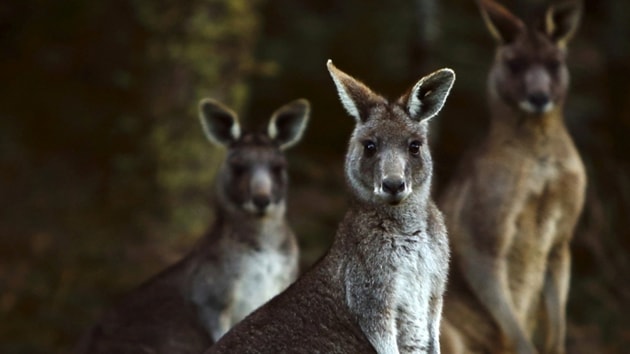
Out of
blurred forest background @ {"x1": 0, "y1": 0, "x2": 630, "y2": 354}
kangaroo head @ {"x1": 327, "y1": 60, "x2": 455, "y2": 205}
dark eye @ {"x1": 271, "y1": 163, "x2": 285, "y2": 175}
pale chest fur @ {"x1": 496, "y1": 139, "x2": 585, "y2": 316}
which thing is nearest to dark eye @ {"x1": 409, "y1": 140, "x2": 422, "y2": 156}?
kangaroo head @ {"x1": 327, "y1": 60, "x2": 455, "y2": 205}

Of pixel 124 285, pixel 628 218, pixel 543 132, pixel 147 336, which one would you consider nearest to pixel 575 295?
pixel 628 218

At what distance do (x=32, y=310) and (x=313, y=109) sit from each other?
4149 mm

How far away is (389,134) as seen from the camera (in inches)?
233

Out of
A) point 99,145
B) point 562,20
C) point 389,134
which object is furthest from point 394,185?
point 99,145

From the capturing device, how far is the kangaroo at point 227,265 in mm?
7656

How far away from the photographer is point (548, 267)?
8.56 metres

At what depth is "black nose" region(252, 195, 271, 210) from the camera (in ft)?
26.2

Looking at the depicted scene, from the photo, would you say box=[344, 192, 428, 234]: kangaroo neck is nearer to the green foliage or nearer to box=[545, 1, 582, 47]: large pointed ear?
box=[545, 1, 582, 47]: large pointed ear

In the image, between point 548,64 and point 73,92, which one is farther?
point 73,92

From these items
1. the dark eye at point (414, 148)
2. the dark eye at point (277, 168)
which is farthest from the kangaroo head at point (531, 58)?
the dark eye at point (414, 148)

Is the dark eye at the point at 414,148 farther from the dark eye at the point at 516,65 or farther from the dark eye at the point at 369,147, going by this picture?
the dark eye at the point at 516,65

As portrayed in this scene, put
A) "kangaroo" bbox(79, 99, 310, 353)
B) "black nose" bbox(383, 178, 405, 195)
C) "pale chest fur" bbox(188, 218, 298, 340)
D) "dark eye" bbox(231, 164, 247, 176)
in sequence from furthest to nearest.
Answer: "dark eye" bbox(231, 164, 247, 176) < "pale chest fur" bbox(188, 218, 298, 340) < "kangaroo" bbox(79, 99, 310, 353) < "black nose" bbox(383, 178, 405, 195)

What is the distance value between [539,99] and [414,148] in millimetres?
2481

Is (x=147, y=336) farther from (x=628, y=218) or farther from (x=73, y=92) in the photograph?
(x=73, y=92)
